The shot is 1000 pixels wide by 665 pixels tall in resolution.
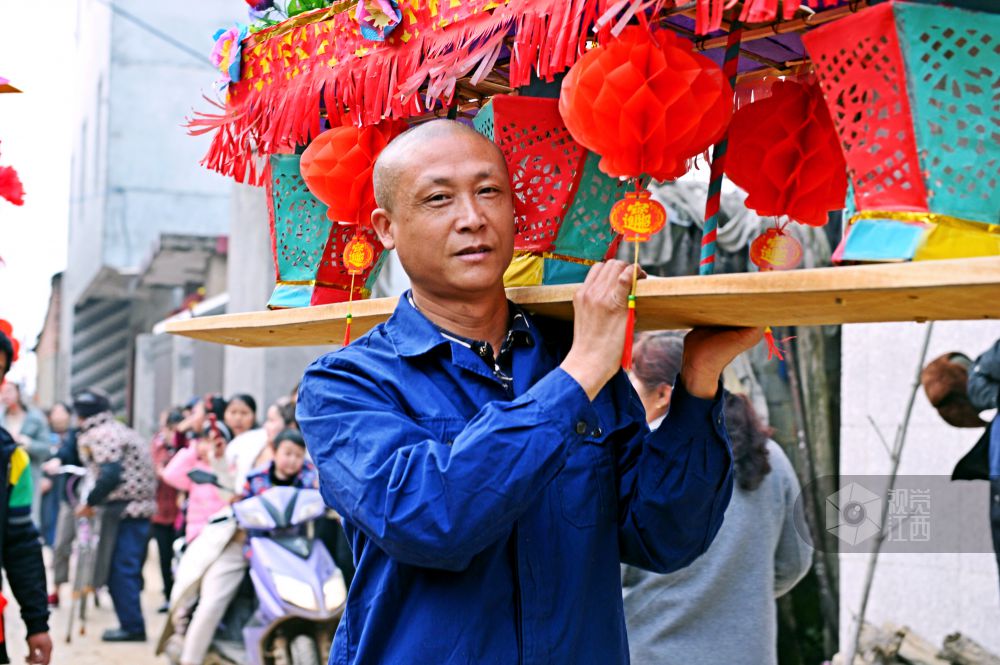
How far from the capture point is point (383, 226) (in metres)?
2.46

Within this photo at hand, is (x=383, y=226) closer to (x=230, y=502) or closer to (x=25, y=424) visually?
(x=230, y=502)

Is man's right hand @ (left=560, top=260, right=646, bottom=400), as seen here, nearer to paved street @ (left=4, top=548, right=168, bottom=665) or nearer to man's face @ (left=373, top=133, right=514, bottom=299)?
man's face @ (left=373, top=133, right=514, bottom=299)

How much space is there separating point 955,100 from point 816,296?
37 cm

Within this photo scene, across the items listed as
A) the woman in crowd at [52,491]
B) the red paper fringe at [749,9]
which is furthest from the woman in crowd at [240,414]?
the red paper fringe at [749,9]

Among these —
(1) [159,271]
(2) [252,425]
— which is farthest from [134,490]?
(1) [159,271]

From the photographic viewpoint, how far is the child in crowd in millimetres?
7168

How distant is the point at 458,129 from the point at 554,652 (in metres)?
0.98

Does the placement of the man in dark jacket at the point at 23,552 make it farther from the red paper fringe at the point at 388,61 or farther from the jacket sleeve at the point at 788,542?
the jacket sleeve at the point at 788,542

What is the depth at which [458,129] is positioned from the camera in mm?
2344

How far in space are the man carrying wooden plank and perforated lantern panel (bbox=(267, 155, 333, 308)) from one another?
682mm

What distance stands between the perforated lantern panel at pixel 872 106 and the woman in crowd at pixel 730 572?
1856mm

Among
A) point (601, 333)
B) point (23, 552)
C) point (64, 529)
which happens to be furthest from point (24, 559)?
point (64, 529)

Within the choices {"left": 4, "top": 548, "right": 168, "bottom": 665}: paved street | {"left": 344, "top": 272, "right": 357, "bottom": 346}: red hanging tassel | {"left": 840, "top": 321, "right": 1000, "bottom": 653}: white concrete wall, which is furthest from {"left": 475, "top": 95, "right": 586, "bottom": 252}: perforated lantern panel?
{"left": 4, "top": 548, "right": 168, "bottom": 665}: paved street

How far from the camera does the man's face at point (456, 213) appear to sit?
229 cm
